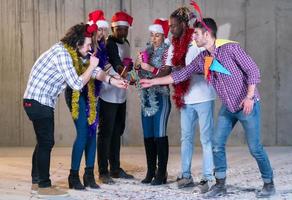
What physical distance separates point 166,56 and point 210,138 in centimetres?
84

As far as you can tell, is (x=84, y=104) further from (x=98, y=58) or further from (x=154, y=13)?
(x=154, y=13)

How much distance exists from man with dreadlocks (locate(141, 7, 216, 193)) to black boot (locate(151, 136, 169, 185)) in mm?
201

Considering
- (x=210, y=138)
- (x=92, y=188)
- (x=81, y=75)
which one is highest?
(x=81, y=75)

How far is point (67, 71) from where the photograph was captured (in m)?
5.03

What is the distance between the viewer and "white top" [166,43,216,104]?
5266 mm

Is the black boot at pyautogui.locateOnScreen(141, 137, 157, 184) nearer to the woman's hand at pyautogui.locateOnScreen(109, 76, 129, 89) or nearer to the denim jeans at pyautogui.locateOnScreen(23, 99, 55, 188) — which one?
the woman's hand at pyautogui.locateOnScreen(109, 76, 129, 89)

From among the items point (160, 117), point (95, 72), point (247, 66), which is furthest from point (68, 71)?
point (247, 66)

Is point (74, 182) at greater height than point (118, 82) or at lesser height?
lesser

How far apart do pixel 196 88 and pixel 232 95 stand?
54 centimetres

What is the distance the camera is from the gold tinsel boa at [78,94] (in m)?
5.23

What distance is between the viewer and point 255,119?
4863mm

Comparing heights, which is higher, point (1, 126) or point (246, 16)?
point (246, 16)

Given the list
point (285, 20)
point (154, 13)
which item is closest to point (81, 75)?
point (154, 13)

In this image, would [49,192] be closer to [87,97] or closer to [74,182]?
[74,182]
